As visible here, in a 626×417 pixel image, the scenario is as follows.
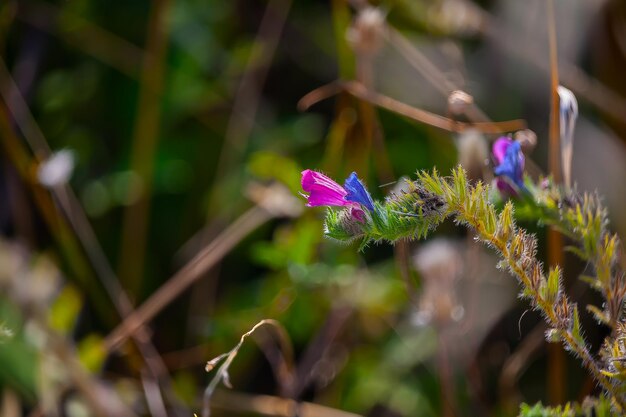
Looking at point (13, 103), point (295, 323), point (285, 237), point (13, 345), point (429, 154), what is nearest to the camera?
point (13, 345)

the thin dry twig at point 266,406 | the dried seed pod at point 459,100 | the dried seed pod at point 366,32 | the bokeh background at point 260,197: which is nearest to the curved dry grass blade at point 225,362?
the thin dry twig at point 266,406

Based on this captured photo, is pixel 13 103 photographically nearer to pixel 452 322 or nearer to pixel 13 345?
pixel 13 345

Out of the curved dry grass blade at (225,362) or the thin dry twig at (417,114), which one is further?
the thin dry twig at (417,114)

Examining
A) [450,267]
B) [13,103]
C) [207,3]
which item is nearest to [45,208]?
[13,103]

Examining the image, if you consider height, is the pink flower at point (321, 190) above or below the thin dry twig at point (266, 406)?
above

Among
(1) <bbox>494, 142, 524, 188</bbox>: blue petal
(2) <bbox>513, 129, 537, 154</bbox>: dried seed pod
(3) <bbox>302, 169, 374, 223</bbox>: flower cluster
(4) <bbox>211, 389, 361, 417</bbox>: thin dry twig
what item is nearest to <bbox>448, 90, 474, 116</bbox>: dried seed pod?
(2) <bbox>513, 129, 537, 154</bbox>: dried seed pod

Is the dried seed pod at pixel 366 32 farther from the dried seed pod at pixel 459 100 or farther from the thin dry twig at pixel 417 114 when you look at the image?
the dried seed pod at pixel 459 100
